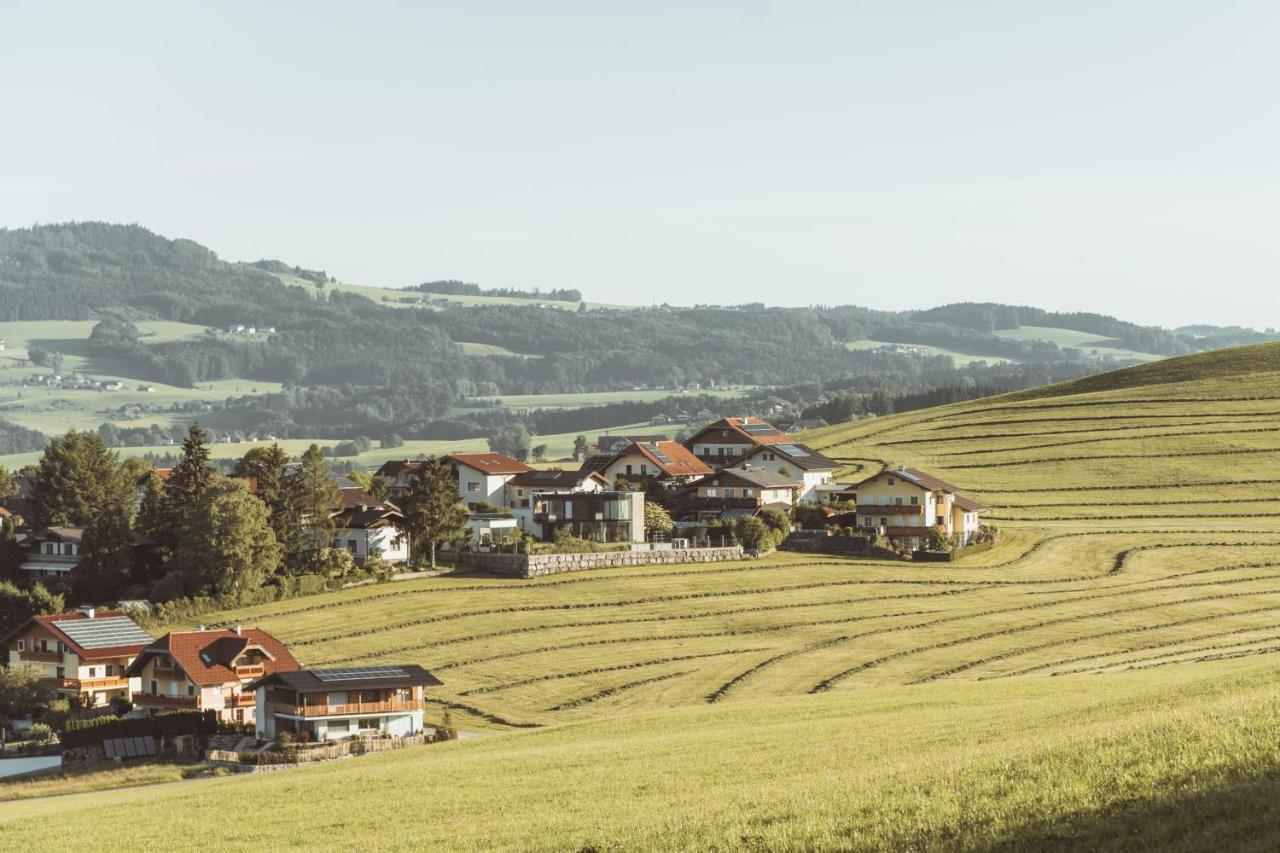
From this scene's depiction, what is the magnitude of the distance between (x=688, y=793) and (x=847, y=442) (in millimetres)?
138777

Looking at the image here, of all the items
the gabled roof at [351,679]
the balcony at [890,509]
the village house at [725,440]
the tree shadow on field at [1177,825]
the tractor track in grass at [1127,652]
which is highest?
the village house at [725,440]

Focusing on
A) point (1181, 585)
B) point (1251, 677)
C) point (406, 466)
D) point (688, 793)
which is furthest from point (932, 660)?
point (406, 466)

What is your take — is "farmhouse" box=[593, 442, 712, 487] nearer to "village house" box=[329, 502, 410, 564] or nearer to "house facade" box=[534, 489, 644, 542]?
"house facade" box=[534, 489, 644, 542]

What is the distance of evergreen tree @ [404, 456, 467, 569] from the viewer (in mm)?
104750

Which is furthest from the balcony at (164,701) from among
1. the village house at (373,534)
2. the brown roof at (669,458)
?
the brown roof at (669,458)

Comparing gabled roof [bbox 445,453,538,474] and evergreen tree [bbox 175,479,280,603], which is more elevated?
gabled roof [bbox 445,453,538,474]

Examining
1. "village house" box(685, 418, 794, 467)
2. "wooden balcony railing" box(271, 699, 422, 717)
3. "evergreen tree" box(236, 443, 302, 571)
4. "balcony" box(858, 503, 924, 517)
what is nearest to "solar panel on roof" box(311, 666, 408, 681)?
"wooden balcony railing" box(271, 699, 422, 717)

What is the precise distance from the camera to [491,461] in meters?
139

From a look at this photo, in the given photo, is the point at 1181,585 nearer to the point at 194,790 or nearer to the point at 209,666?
the point at 209,666

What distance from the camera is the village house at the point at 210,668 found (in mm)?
75688

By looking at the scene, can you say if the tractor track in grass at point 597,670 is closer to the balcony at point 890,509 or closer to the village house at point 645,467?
the balcony at point 890,509

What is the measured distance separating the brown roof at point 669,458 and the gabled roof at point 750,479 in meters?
10.7

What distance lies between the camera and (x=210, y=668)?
7588cm

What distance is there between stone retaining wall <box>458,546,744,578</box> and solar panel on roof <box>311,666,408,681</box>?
1193 inches
